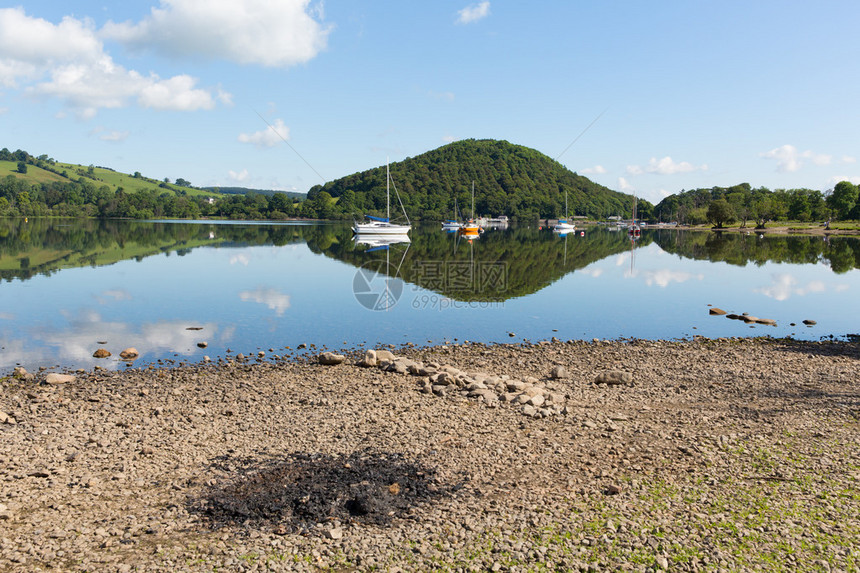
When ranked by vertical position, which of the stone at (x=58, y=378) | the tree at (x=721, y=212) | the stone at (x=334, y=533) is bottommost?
the stone at (x=58, y=378)

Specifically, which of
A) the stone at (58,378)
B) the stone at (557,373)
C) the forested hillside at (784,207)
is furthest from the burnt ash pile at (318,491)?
the forested hillside at (784,207)

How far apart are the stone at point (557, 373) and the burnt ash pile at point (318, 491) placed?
26.0 feet

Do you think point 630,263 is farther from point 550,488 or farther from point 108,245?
point 108,245

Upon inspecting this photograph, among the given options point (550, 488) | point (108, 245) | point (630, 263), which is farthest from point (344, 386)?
point (108, 245)

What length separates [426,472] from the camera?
33.1 ft

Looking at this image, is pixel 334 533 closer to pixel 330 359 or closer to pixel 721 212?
pixel 330 359

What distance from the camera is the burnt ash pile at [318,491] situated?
8.55 meters

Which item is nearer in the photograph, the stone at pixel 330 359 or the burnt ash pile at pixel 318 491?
the burnt ash pile at pixel 318 491

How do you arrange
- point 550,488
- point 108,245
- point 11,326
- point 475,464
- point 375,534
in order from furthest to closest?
point 108,245 < point 11,326 < point 475,464 < point 550,488 < point 375,534

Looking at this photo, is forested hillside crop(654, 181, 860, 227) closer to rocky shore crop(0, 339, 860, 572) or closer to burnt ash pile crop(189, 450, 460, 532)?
rocky shore crop(0, 339, 860, 572)

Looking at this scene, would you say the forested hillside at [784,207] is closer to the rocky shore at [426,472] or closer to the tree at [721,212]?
the tree at [721,212]

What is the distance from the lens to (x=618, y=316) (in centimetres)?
2964

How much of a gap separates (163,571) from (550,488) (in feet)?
19.6

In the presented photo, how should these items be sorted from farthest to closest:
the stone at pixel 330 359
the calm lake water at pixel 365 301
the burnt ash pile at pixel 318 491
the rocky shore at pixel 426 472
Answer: the calm lake water at pixel 365 301 → the stone at pixel 330 359 → the burnt ash pile at pixel 318 491 → the rocky shore at pixel 426 472
